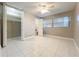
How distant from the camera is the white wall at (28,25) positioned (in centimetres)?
592

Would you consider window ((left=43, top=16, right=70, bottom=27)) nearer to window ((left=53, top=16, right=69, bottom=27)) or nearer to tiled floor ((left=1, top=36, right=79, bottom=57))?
window ((left=53, top=16, right=69, bottom=27))

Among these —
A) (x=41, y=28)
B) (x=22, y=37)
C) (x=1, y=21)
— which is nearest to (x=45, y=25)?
(x=41, y=28)

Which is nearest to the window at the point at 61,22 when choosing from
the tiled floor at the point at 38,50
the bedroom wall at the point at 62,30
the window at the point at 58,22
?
the window at the point at 58,22

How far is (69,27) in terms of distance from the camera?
6609mm

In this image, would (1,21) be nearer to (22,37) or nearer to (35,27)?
(22,37)

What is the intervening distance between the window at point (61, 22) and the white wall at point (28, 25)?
170 centimetres

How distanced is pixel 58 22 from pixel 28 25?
7.50 ft

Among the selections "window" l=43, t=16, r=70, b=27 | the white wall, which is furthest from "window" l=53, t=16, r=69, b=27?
the white wall

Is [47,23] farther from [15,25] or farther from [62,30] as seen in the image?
[15,25]

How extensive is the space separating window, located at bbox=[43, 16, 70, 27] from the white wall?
3.01 feet

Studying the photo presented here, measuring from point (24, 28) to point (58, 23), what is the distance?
266 cm

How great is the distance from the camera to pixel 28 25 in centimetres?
646

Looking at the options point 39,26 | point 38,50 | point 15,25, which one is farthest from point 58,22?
point 38,50

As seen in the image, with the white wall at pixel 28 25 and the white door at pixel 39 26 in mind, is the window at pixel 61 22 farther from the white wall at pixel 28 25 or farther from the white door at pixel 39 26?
the white wall at pixel 28 25
